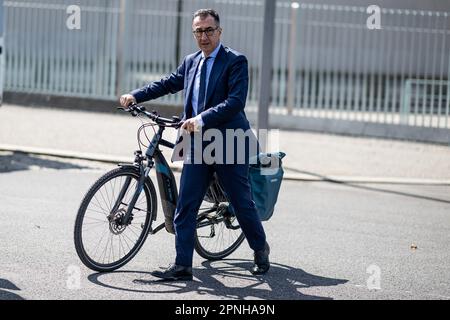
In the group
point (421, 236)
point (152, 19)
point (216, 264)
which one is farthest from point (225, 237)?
point (152, 19)

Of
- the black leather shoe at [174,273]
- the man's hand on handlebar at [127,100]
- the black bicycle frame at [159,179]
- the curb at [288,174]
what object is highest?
the man's hand on handlebar at [127,100]

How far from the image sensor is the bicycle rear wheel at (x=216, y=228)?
24.8ft

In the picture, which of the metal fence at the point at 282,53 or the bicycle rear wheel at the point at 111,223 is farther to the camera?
the metal fence at the point at 282,53

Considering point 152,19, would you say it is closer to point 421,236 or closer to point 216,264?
point 421,236

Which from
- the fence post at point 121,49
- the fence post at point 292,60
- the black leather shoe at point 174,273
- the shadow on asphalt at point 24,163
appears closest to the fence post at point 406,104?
the fence post at point 292,60

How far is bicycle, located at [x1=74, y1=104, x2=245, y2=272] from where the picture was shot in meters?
6.97

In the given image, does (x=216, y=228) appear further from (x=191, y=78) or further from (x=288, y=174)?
(x=288, y=174)

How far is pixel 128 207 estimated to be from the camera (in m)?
7.13

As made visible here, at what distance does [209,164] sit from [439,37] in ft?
31.5

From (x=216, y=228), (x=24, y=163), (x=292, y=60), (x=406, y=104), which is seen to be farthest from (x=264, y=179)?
(x=292, y=60)

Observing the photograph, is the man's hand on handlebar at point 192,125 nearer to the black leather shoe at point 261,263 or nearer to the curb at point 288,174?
the black leather shoe at point 261,263

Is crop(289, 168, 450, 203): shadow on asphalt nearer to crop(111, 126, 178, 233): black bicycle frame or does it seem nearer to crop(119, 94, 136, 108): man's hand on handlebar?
crop(111, 126, 178, 233): black bicycle frame

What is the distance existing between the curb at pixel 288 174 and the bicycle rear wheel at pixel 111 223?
17.5 feet

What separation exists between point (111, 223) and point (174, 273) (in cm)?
54
